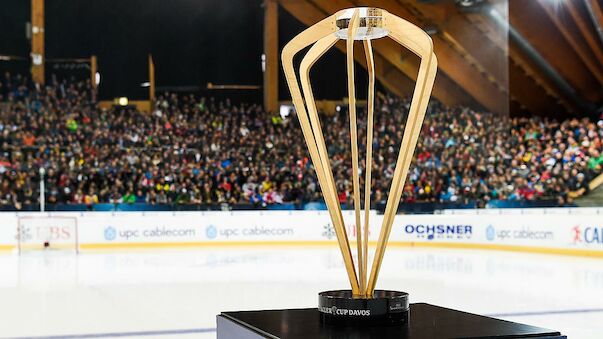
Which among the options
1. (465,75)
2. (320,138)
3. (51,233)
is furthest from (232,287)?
(465,75)

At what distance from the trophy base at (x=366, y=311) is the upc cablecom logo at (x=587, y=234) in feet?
35.1

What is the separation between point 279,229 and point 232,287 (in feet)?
23.9

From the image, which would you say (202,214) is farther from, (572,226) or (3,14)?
(3,14)

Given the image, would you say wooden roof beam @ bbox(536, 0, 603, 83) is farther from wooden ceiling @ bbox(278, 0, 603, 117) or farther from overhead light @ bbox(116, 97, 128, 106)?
overhead light @ bbox(116, 97, 128, 106)

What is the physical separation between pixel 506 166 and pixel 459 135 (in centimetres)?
176

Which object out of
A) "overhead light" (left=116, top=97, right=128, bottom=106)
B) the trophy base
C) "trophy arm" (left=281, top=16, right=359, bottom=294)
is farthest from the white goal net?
the trophy base

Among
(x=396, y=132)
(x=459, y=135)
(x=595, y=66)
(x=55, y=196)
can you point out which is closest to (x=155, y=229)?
(x=55, y=196)

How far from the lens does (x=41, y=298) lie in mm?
8070

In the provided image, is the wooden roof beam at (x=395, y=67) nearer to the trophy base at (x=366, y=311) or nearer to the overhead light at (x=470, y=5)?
the overhead light at (x=470, y=5)

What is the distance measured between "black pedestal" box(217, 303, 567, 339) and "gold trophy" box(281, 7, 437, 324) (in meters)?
0.09

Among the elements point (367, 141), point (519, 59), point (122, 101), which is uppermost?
point (519, 59)

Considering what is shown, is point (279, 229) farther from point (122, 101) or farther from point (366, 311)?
point (366, 311)

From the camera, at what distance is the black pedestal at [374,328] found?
2.60 meters

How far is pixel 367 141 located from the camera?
10.1ft
